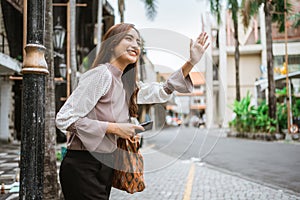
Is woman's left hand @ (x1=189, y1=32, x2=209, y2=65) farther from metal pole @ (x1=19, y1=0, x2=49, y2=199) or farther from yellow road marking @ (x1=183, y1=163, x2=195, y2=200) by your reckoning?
yellow road marking @ (x1=183, y1=163, x2=195, y2=200)

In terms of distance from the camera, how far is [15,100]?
14.7 meters

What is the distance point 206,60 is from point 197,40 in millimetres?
171

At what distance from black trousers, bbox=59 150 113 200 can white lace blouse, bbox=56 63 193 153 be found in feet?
0.17

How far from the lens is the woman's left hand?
Result: 1.69 m

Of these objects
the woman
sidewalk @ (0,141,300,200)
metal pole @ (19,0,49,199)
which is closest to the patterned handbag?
the woman

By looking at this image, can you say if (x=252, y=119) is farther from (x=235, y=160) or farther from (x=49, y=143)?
(x=49, y=143)

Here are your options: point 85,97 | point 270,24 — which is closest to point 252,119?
point 270,24

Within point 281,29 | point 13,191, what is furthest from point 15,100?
point 281,29

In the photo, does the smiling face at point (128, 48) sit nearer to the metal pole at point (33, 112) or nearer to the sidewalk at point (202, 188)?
the metal pole at point (33, 112)

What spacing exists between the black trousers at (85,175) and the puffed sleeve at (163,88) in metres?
0.36

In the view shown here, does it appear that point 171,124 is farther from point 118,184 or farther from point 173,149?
point 118,184

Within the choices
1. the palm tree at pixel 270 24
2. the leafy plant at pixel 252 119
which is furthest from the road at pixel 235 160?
the palm tree at pixel 270 24

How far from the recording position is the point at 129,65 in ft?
6.08

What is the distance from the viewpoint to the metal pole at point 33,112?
1.71 metres
